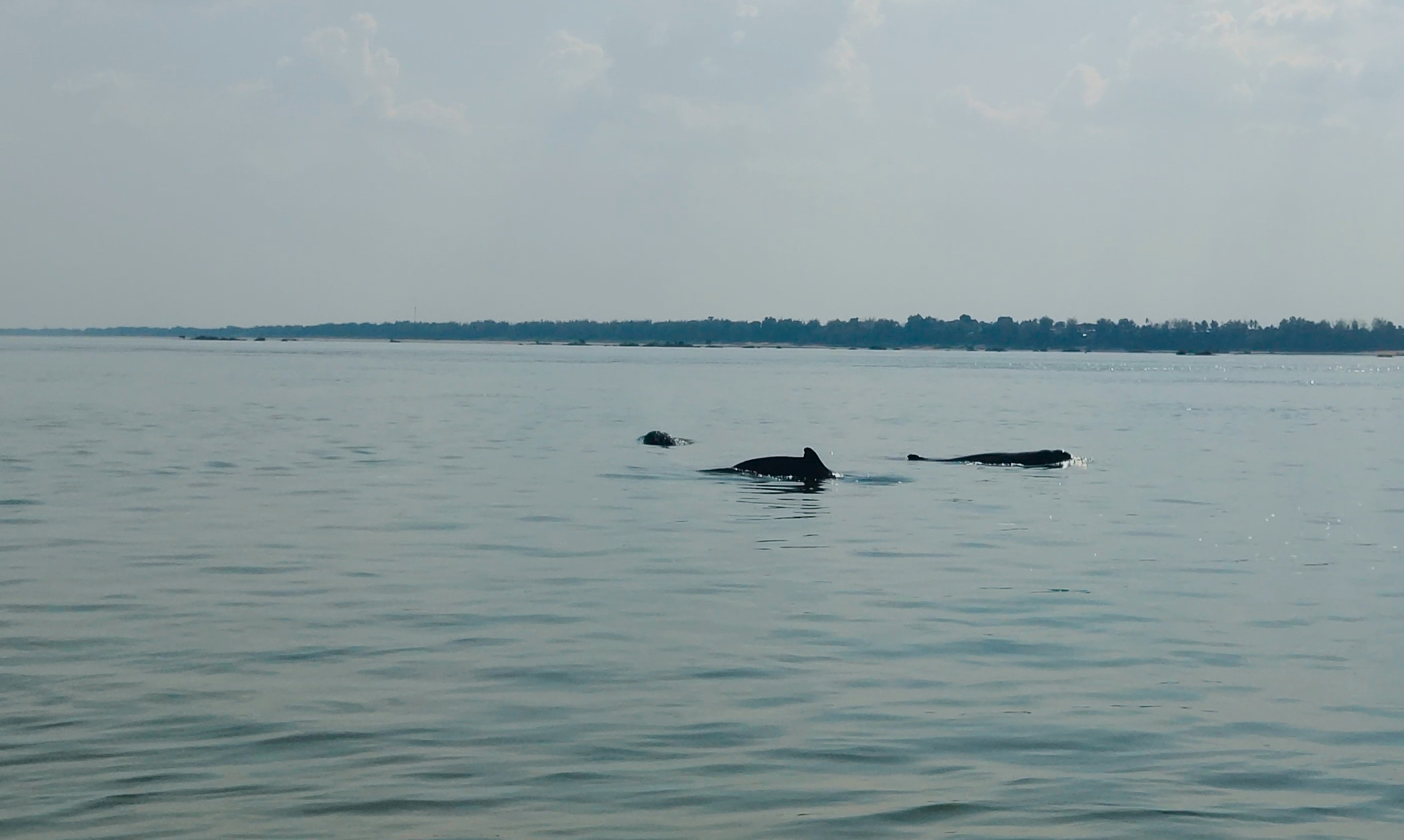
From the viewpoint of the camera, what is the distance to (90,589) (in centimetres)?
1917

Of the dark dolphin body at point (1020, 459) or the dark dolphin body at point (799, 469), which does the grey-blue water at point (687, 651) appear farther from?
the dark dolphin body at point (1020, 459)

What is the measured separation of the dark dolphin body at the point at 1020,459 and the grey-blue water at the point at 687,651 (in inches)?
91.3

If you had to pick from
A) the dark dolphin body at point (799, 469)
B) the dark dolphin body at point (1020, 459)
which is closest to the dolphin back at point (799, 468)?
the dark dolphin body at point (799, 469)

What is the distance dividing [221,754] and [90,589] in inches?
337

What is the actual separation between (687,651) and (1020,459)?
27.9 metres

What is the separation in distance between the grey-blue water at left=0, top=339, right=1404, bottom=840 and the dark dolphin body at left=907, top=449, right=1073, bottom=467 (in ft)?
7.61

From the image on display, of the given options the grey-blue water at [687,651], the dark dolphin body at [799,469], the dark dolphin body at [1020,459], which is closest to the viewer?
the grey-blue water at [687,651]

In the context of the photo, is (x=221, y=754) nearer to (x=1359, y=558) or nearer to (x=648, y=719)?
(x=648, y=719)

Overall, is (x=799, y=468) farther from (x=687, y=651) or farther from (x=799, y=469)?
(x=687, y=651)

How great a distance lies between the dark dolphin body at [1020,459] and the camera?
42281 millimetres

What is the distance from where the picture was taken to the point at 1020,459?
42.5m

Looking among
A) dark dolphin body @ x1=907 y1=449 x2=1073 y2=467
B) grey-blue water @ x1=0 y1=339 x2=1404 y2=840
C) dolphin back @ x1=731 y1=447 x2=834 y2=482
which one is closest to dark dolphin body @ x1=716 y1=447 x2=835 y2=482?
dolphin back @ x1=731 y1=447 x2=834 y2=482

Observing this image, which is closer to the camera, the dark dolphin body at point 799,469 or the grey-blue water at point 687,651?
the grey-blue water at point 687,651

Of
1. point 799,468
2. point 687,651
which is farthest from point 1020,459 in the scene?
point 687,651
